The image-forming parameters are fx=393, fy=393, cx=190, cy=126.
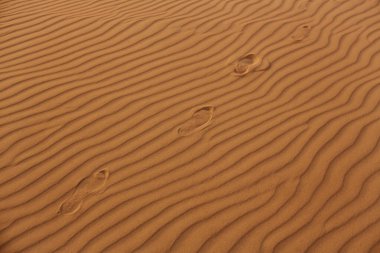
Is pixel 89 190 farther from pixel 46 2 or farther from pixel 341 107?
pixel 46 2

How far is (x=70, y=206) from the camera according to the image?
3.03 metres

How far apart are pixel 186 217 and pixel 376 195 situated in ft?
4.74

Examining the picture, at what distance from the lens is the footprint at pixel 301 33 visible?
4.79 m

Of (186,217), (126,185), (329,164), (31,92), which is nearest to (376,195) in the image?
(329,164)

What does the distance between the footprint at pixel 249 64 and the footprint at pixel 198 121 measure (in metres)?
0.71

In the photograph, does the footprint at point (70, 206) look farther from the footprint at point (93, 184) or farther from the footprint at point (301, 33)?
the footprint at point (301, 33)

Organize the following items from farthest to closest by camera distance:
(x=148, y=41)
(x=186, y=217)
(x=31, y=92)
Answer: (x=148, y=41)
(x=31, y=92)
(x=186, y=217)

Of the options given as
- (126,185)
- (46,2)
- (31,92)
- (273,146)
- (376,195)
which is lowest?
(376,195)

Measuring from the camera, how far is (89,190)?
314 cm

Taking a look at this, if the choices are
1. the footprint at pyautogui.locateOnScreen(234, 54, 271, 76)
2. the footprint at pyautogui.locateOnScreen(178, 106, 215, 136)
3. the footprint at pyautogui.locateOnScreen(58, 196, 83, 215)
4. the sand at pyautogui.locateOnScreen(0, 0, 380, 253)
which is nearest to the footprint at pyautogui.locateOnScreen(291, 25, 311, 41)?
the sand at pyautogui.locateOnScreen(0, 0, 380, 253)

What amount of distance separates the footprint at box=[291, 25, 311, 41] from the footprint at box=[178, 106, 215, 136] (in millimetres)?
1689

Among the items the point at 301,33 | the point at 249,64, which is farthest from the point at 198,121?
the point at 301,33

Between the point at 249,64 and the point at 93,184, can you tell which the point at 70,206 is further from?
the point at 249,64

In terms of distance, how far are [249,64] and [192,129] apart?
1251 millimetres
